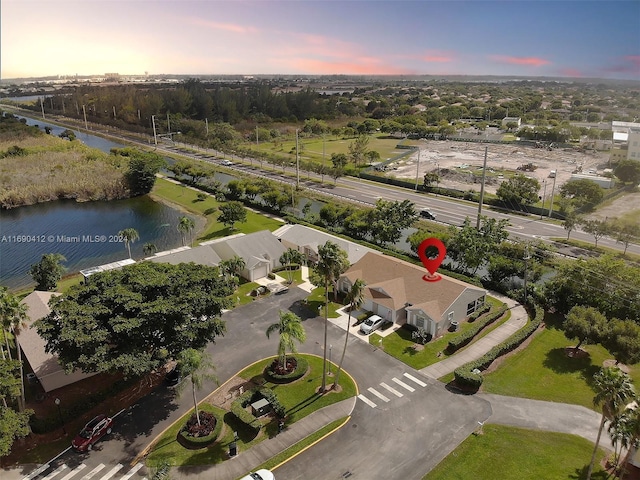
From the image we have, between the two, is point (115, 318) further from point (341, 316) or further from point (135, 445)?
point (341, 316)

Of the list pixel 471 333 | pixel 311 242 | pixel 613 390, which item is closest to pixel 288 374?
pixel 471 333

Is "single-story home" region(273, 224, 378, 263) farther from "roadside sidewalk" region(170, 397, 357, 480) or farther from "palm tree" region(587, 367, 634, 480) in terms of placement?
"palm tree" region(587, 367, 634, 480)

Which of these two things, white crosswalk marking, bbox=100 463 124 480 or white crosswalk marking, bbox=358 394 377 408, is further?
white crosswalk marking, bbox=358 394 377 408

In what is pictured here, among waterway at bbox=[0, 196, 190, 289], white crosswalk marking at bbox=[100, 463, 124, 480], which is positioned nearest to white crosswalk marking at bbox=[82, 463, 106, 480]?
white crosswalk marking at bbox=[100, 463, 124, 480]

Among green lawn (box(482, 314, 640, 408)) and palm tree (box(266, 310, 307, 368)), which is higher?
palm tree (box(266, 310, 307, 368))

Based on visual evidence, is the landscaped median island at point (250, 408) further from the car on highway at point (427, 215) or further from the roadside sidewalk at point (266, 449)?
the car on highway at point (427, 215)

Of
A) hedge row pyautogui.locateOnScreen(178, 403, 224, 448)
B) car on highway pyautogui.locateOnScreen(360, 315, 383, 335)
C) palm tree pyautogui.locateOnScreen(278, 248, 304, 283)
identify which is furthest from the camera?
palm tree pyautogui.locateOnScreen(278, 248, 304, 283)
